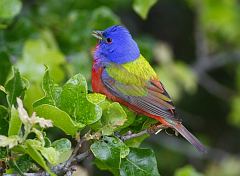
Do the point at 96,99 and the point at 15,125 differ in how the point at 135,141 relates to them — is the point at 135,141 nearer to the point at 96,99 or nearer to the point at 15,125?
the point at 96,99

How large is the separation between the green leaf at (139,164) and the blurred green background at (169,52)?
57 cm

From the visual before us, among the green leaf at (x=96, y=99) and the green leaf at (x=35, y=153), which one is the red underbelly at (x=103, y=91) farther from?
the green leaf at (x=35, y=153)

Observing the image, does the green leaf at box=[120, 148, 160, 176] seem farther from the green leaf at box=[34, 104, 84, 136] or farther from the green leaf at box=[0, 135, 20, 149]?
the green leaf at box=[0, 135, 20, 149]

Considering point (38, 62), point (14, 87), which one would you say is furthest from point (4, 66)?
point (14, 87)

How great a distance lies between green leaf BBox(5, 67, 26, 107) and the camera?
10.7 ft

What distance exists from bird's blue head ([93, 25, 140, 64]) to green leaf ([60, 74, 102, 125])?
3.71ft

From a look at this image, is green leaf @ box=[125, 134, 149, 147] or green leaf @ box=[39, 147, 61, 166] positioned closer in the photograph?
green leaf @ box=[39, 147, 61, 166]

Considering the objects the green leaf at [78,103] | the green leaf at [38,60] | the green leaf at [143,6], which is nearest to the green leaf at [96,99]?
the green leaf at [78,103]

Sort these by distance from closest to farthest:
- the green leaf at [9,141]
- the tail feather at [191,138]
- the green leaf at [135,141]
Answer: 1. the green leaf at [9,141]
2. the green leaf at [135,141]
3. the tail feather at [191,138]

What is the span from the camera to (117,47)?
14.2ft

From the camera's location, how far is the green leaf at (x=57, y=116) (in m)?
2.95

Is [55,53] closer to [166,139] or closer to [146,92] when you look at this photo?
[146,92]

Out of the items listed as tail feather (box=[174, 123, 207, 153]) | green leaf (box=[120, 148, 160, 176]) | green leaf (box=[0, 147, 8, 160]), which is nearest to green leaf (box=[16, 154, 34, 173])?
green leaf (box=[0, 147, 8, 160])

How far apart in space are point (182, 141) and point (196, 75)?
1.02 m
